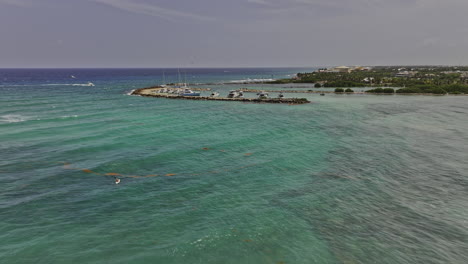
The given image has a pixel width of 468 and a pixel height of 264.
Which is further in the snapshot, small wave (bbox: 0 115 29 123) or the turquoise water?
small wave (bbox: 0 115 29 123)

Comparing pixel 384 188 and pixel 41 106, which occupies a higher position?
pixel 41 106

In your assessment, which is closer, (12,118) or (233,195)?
(233,195)

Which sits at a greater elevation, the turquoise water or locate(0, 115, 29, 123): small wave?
locate(0, 115, 29, 123): small wave

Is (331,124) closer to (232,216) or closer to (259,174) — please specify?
(259,174)

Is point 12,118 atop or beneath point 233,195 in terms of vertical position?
atop

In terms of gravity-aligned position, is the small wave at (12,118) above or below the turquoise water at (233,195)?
above

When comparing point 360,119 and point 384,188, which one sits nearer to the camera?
point 384,188

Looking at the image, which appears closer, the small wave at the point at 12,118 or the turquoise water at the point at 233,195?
the turquoise water at the point at 233,195

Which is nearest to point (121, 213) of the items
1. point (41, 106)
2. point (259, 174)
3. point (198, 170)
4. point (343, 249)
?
point (198, 170)
